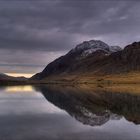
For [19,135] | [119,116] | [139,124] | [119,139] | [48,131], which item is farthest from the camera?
[119,116]

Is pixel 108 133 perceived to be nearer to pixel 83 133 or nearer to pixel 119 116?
pixel 83 133

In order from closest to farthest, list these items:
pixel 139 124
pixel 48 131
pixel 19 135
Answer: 1. pixel 19 135
2. pixel 48 131
3. pixel 139 124

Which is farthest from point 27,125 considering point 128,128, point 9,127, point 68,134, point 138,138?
point 138,138

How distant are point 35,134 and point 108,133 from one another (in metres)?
4.80

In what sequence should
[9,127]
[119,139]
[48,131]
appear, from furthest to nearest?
[9,127] → [48,131] → [119,139]

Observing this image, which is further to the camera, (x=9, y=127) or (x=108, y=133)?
(x=9, y=127)

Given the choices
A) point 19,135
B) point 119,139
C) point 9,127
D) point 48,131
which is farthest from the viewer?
point 9,127

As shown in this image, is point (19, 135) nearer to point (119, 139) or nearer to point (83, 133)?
point (83, 133)

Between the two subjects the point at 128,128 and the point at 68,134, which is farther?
the point at 128,128

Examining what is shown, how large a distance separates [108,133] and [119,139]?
104 inches

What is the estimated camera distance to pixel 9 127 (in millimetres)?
24906

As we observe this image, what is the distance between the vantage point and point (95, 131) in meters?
23.6

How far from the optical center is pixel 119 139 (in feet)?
65.3

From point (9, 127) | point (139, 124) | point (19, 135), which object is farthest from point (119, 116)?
point (19, 135)
